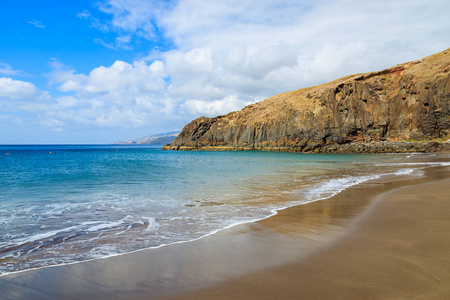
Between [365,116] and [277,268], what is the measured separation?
71.2 metres

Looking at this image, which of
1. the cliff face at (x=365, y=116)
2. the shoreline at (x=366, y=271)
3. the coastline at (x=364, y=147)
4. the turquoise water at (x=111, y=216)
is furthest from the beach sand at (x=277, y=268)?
the cliff face at (x=365, y=116)

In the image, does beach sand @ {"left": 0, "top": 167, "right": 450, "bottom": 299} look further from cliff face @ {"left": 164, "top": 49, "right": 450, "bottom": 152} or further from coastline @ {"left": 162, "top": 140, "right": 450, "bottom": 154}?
cliff face @ {"left": 164, "top": 49, "right": 450, "bottom": 152}

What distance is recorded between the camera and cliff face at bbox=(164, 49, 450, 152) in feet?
187

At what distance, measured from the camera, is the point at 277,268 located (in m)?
4.29

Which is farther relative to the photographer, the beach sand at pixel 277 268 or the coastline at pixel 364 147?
the coastline at pixel 364 147

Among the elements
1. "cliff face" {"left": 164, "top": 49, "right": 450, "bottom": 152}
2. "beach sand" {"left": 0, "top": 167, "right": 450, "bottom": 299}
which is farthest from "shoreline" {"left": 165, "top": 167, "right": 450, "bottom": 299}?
"cliff face" {"left": 164, "top": 49, "right": 450, "bottom": 152}

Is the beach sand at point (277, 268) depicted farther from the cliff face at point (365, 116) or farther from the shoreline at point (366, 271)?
the cliff face at point (365, 116)

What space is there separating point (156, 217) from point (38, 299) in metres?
4.86

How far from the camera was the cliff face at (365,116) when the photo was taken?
5709 centimetres

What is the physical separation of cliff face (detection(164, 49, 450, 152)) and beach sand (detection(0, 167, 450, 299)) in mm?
60235

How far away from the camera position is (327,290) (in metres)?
3.50

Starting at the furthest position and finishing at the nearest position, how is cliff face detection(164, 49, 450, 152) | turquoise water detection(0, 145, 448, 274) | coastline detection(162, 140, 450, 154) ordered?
cliff face detection(164, 49, 450, 152)
coastline detection(162, 140, 450, 154)
turquoise water detection(0, 145, 448, 274)

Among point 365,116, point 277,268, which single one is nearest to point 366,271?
point 277,268

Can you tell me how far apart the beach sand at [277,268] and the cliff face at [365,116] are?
60235 millimetres
